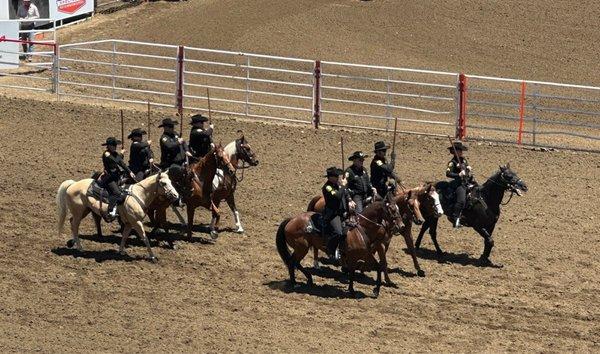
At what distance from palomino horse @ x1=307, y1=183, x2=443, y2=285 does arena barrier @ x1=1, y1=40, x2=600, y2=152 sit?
797cm

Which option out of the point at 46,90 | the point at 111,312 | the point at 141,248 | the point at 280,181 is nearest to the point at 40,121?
the point at 46,90

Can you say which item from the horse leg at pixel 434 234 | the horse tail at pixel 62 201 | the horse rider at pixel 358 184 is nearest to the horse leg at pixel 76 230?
the horse tail at pixel 62 201

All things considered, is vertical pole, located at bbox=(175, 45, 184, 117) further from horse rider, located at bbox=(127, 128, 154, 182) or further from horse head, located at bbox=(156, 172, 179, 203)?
horse head, located at bbox=(156, 172, 179, 203)

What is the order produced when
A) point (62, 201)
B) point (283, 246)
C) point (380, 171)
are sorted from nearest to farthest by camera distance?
1. point (283, 246)
2. point (62, 201)
3. point (380, 171)

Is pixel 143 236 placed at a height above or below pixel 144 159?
below

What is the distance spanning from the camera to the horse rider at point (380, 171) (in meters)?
20.8

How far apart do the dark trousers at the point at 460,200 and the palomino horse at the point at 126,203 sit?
4601 millimetres

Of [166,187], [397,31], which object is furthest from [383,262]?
[397,31]

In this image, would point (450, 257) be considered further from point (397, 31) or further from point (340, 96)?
point (397, 31)

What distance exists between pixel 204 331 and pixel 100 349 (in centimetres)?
150

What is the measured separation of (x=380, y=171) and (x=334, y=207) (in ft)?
7.12

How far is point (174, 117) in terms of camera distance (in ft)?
97.0

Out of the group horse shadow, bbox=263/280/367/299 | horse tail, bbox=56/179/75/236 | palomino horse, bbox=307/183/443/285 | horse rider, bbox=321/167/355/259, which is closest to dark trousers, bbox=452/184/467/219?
palomino horse, bbox=307/183/443/285

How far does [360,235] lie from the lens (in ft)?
62.4
